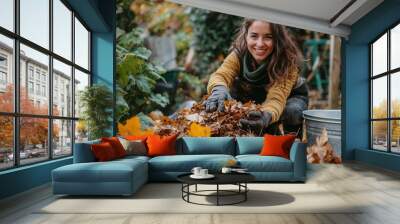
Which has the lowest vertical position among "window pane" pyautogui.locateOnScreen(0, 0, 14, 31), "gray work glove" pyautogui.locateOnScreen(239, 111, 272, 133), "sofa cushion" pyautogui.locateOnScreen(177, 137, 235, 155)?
"sofa cushion" pyautogui.locateOnScreen(177, 137, 235, 155)

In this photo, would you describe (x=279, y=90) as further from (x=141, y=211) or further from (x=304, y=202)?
(x=141, y=211)

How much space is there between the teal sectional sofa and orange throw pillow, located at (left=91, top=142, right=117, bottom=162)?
7 centimetres

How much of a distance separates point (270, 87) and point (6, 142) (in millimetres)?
6009

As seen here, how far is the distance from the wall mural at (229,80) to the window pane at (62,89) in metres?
1.95

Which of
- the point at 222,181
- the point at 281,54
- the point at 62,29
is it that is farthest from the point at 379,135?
the point at 62,29

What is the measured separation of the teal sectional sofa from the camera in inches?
183

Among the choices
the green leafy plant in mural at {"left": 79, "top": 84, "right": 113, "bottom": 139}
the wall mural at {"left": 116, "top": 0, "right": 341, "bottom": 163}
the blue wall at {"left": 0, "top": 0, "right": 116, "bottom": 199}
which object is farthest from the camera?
the wall mural at {"left": 116, "top": 0, "right": 341, "bottom": 163}

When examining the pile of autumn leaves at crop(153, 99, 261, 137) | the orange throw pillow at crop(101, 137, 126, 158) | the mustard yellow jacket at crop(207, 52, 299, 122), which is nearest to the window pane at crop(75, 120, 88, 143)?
the orange throw pillow at crop(101, 137, 126, 158)

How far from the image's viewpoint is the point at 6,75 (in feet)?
15.5

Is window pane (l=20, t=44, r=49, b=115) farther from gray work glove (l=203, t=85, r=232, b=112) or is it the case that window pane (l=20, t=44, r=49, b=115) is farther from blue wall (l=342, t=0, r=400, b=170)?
blue wall (l=342, t=0, r=400, b=170)

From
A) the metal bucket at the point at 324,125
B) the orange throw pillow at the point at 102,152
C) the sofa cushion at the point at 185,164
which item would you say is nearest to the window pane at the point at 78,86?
the orange throw pillow at the point at 102,152

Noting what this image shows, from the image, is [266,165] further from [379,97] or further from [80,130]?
[379,97]

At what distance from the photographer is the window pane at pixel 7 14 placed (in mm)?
4618

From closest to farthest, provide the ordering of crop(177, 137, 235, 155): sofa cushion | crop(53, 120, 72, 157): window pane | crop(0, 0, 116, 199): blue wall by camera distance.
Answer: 1. crop(0, 0, 116, 199): blue wall
2. crop(53, 120, 72, 157): window pane
3. crop(177, 137, 235, 155): sofa cushion
